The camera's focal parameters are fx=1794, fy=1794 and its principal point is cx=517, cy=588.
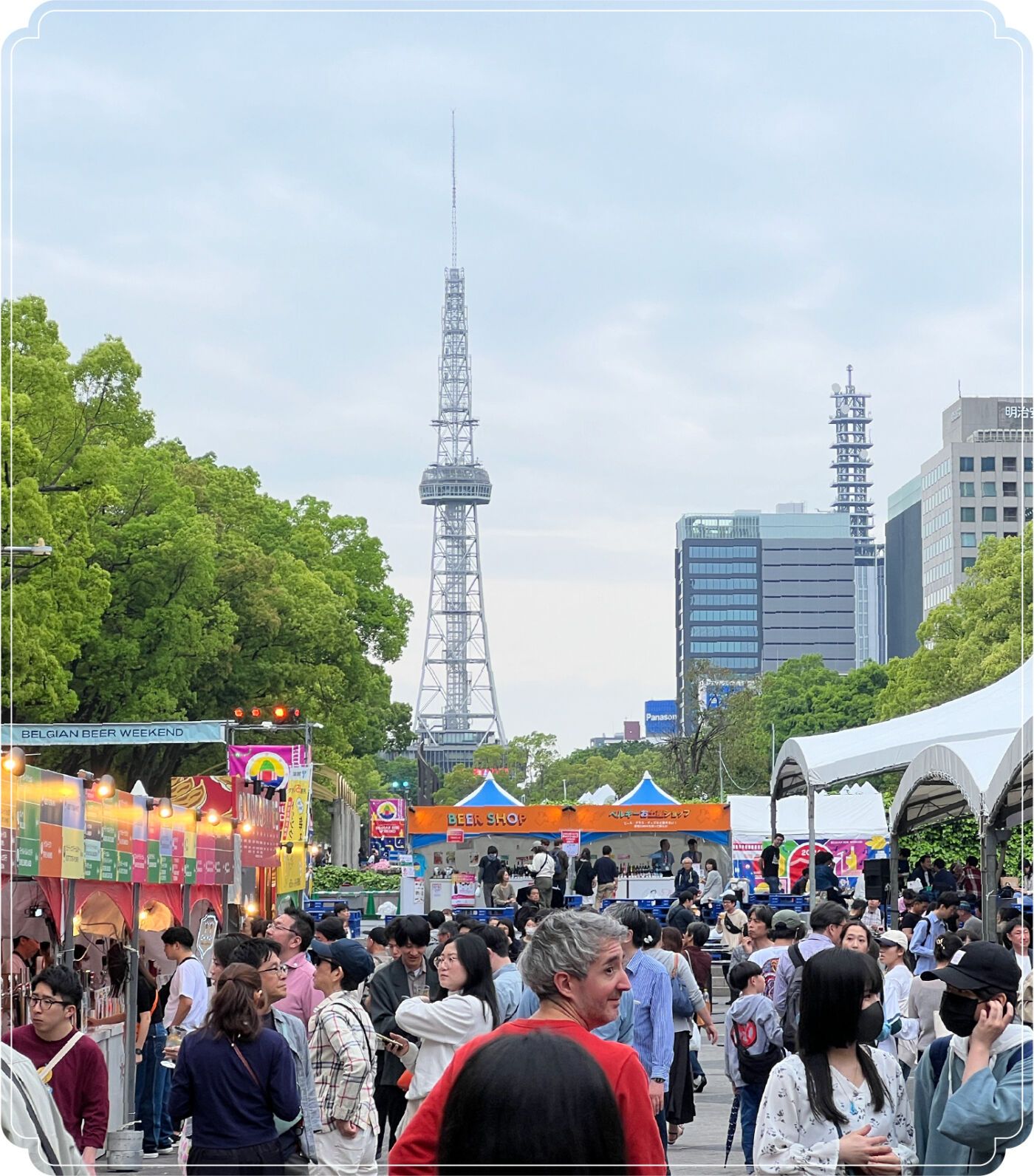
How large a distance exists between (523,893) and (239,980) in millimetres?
18722

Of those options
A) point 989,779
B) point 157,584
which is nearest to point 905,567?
point 157,584

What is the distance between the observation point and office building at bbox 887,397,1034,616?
134625 mm

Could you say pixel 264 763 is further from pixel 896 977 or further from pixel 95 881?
pixel 896 977

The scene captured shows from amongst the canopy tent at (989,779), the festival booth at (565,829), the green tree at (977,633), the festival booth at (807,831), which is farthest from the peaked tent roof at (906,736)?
the green tree at (977,633)

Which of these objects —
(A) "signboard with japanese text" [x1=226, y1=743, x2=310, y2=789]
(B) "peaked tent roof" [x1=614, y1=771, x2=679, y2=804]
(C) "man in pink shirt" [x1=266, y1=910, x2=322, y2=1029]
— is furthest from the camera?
(B) "peaked tent roof" [x1=614, y1=771, x2=679, y2=804]

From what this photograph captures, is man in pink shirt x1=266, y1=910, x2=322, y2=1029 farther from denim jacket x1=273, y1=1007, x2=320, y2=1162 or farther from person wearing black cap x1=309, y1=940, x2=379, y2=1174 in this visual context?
person wearing black cap x1=309, y1=940, x2=379, y2=1174

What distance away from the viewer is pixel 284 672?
1863 inches

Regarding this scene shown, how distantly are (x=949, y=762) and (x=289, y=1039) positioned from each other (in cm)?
1691

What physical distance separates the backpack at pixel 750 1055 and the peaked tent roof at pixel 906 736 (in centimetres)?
1410

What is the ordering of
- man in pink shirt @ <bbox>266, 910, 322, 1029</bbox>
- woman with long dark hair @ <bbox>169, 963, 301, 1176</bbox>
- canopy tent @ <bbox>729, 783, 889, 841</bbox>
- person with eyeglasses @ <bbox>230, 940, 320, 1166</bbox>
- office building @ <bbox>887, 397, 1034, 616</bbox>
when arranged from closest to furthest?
1. woman with long dark hair @ <bbox>169, 963, 301, 1176</bbox>
2. person with eyeglasses @ <bbox>230, 940, 320, 1166</bbox>
3. man in pink shirt @ <bbox>266, 910, 322, 1029</bbox>
4. canopy tent @ <bbox>729, 783, 889, 841</bbox>
5. office building @ <bbox>887, 397, 1034, 616</bbox>

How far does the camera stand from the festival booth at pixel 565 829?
40875mm

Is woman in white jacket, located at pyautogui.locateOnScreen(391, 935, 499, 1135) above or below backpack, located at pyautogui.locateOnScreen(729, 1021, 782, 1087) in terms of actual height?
above

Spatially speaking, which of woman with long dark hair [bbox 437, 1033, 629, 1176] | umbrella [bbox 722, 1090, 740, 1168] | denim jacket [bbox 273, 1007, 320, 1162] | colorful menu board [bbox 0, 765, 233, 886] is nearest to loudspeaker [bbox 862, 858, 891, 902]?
colorful menu board [bbox 0, 765, 233, 886]

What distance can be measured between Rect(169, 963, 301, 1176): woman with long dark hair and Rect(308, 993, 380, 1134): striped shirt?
2.03ft
